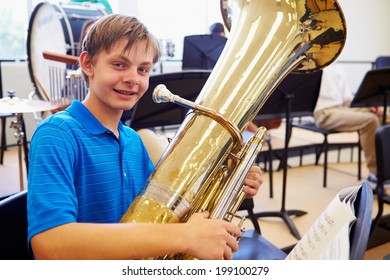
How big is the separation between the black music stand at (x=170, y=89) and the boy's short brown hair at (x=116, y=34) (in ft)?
1.95

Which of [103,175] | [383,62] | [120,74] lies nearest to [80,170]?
[103,175]

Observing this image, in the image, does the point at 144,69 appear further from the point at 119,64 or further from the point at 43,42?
the point at 43,42

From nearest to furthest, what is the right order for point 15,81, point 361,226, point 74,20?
point 361,226, point 74,20, point 15,81

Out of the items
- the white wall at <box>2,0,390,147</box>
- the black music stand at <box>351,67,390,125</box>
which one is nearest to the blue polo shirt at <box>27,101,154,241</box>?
the black music stand at <box>351,67,390,125</box>

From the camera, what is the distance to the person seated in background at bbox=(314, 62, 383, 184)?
3.07 m

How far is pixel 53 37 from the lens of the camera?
2.64m

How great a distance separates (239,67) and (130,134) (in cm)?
34

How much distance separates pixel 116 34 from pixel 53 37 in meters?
2.07

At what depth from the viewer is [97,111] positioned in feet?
2.81

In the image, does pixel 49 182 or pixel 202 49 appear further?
pixel 202 49

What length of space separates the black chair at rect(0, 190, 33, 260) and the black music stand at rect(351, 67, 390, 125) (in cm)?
229

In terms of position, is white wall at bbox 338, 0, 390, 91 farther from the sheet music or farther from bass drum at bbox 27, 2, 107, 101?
the sheet music
